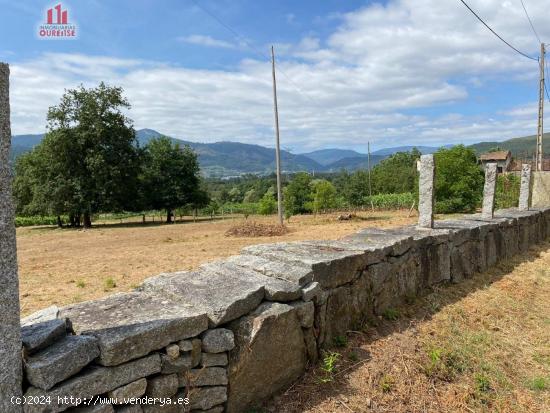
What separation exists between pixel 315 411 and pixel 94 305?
1.92 metres

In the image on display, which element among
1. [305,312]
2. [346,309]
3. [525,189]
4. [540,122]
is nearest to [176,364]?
[305,312]

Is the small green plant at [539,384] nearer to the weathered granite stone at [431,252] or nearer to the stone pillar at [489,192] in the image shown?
the weathered granite stone at [431,252]

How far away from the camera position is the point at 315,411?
326 cm

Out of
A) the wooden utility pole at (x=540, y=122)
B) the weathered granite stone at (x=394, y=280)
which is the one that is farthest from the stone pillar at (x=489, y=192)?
the wooden utility pole at (x=540, y=122)

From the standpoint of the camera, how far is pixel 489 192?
938cm

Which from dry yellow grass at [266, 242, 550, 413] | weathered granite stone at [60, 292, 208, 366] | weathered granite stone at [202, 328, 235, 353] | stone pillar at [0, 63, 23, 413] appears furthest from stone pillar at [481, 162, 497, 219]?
stone pillar at [0, 63, 23, 413]

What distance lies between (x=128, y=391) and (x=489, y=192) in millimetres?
9168

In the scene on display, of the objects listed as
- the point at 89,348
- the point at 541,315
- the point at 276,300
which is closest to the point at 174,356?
the point at 89,348

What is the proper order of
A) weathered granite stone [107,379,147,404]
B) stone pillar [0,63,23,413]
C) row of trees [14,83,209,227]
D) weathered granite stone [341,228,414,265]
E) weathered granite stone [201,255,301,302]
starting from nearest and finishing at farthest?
stone pillar [0,63,23,413]
weathered granite stone [107,379,147,404]
weathered granite stone [201,255,301,302]
weathered granite stone [341,228,414,265]
row of trees [14,83,209,227]

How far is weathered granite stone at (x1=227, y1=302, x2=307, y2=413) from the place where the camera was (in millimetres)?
3098

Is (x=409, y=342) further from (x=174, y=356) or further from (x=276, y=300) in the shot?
(x=174, y=356)

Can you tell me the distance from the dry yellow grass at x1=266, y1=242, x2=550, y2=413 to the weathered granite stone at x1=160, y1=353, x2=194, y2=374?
91 cm

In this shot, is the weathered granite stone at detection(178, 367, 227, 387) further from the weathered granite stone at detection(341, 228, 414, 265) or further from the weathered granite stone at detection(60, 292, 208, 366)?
the weathered granite stone at detection(341, 228, 414, 265)

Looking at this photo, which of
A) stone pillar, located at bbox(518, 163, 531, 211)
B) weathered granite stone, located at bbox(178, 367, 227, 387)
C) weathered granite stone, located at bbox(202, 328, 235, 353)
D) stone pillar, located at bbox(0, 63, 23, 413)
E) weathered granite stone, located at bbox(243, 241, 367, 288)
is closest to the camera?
stone pillar, located at bbox(0, 63, 23, 413)
